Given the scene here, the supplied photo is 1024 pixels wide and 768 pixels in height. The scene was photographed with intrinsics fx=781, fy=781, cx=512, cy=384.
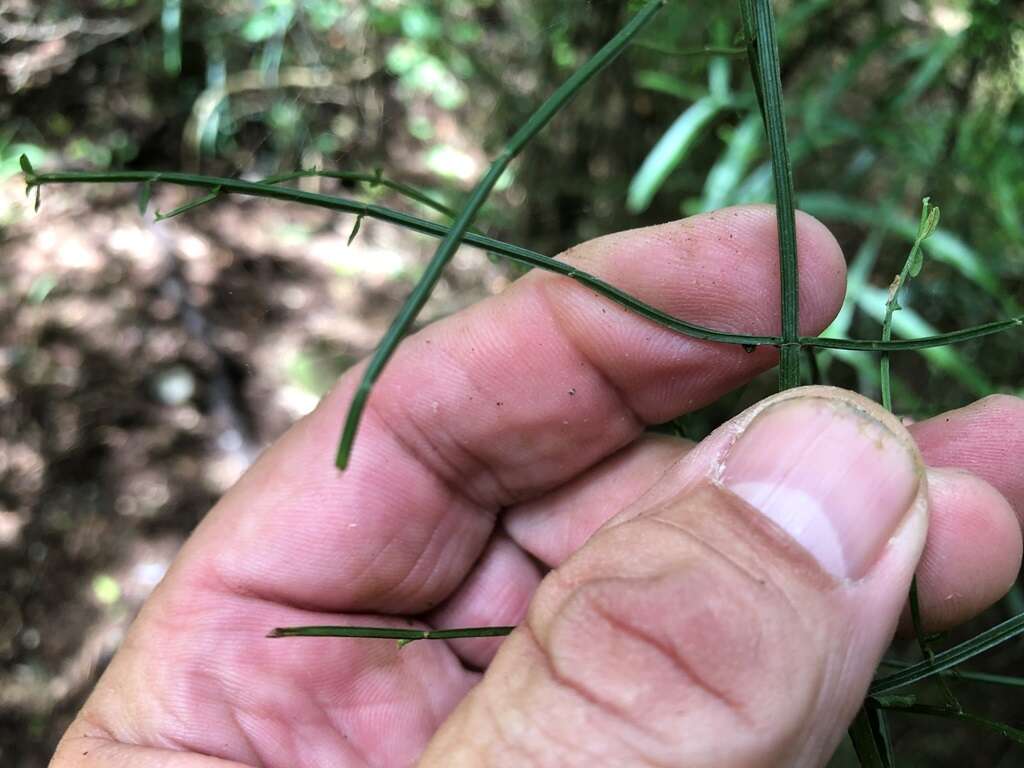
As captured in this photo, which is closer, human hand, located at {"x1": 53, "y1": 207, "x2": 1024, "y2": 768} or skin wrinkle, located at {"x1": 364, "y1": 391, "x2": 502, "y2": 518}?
human hand, located at {"x1": 53, "y1": 207, "x2": 1024, "y2": 768}

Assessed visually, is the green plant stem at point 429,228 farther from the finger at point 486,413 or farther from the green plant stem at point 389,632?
the green plant stem at point 389,632

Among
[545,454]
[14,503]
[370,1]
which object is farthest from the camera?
[370,1]

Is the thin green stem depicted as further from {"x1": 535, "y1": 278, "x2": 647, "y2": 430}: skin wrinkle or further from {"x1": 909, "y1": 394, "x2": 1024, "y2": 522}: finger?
{"x1": 909, "y1": 394, "x2": 1024, "y2": 522}: finger

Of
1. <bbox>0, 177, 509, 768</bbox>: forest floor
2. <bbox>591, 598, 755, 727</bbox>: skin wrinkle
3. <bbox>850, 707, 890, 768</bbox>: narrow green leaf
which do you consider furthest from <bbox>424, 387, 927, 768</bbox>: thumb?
<bbox>0, 177, 509, 768</bbox>: forest floor

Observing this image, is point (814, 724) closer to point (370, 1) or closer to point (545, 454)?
point (545, 454)

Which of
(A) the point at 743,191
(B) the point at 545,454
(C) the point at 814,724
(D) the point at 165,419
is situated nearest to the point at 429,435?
(B) the point at 545,454

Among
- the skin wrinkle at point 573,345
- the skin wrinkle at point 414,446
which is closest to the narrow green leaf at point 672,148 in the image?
the skin wrinkle at point 573,345
